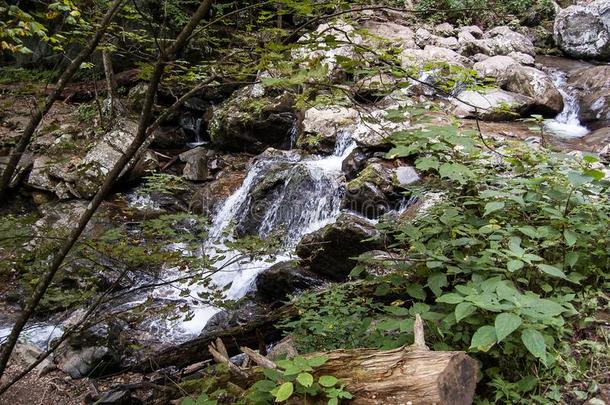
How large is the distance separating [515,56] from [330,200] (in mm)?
7566

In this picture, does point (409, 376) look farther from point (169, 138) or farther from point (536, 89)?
point (169, 138)

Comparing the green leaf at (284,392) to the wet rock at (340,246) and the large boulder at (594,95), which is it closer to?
the wet rock at (340,246)

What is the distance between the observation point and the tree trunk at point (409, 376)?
1663mm

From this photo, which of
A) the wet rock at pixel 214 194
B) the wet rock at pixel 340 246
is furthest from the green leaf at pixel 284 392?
the wet rock at pixel 214 194

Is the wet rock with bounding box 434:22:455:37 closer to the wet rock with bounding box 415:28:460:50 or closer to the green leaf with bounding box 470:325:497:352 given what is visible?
the wet rock with bounding box 415:28:460:50

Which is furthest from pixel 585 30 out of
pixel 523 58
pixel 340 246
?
pixel 340 246

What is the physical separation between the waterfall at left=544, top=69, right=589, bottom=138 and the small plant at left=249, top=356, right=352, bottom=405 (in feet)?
24.0

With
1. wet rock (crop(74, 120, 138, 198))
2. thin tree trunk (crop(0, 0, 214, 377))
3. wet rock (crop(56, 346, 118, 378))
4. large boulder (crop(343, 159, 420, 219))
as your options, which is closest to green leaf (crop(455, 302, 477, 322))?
thin tree trunk (crop(0, 0, 214, 377))

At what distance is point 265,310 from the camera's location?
207 inches

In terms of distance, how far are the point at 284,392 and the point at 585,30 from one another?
13258 millimetres

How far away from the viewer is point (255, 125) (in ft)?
31.8

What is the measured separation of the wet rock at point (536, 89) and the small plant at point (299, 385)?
28.1 feet

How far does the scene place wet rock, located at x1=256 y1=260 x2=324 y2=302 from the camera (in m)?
5.41

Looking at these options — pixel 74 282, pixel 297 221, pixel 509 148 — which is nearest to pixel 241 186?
pixel 297 221
